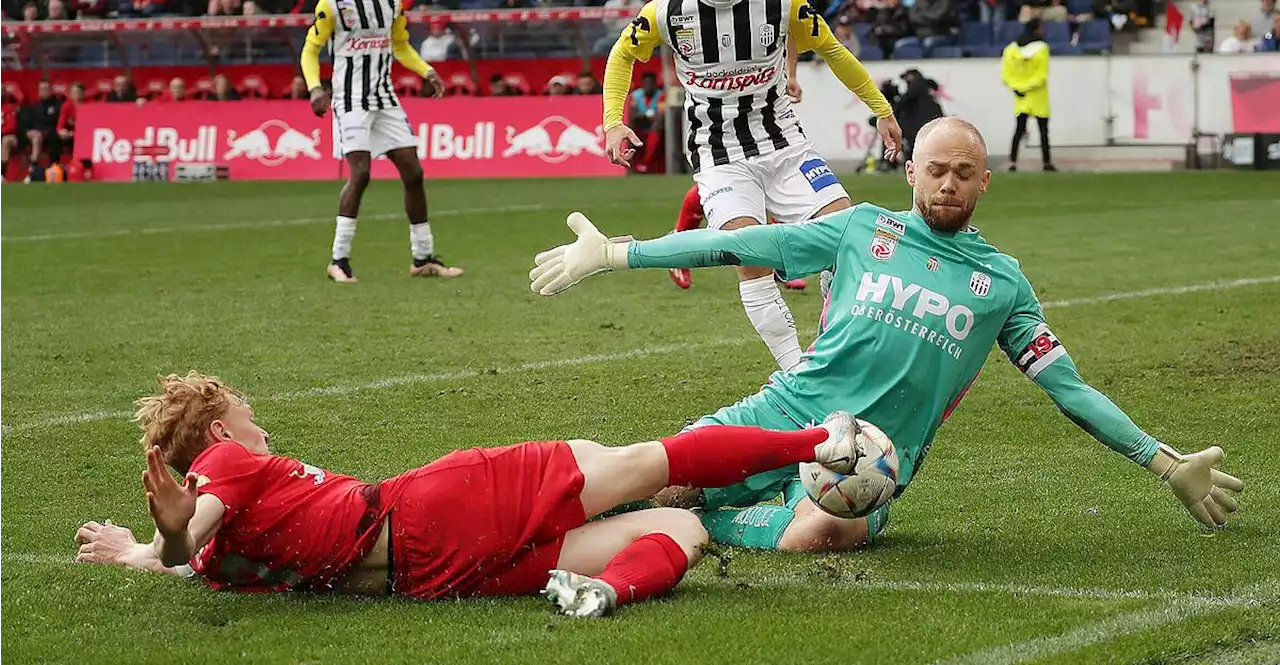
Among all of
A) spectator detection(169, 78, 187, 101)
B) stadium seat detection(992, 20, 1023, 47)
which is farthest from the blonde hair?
spectator detection(169, 78, 187, 101)

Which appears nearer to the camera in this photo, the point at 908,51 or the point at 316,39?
the point at 316,39

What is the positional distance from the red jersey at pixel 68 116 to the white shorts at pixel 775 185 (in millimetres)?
21666

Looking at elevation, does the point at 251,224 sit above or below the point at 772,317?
below

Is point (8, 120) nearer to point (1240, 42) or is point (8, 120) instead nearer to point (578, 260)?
point (1240, 42)

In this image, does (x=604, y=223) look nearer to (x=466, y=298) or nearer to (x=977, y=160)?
(x=466, y=298)

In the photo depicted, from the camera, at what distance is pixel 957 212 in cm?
513

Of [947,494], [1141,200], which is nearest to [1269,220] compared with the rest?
[1141,200]

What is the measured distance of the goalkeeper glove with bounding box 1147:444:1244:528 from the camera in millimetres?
5094

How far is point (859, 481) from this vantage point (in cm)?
479

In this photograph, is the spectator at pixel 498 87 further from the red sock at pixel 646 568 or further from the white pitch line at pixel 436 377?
the red sock at pixel 646 568

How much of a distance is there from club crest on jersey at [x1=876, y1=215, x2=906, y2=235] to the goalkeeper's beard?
0.23 ft

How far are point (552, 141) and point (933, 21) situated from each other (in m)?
5.97

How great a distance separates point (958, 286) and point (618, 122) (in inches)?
144

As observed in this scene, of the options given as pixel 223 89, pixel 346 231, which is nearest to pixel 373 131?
pixel 346 231
